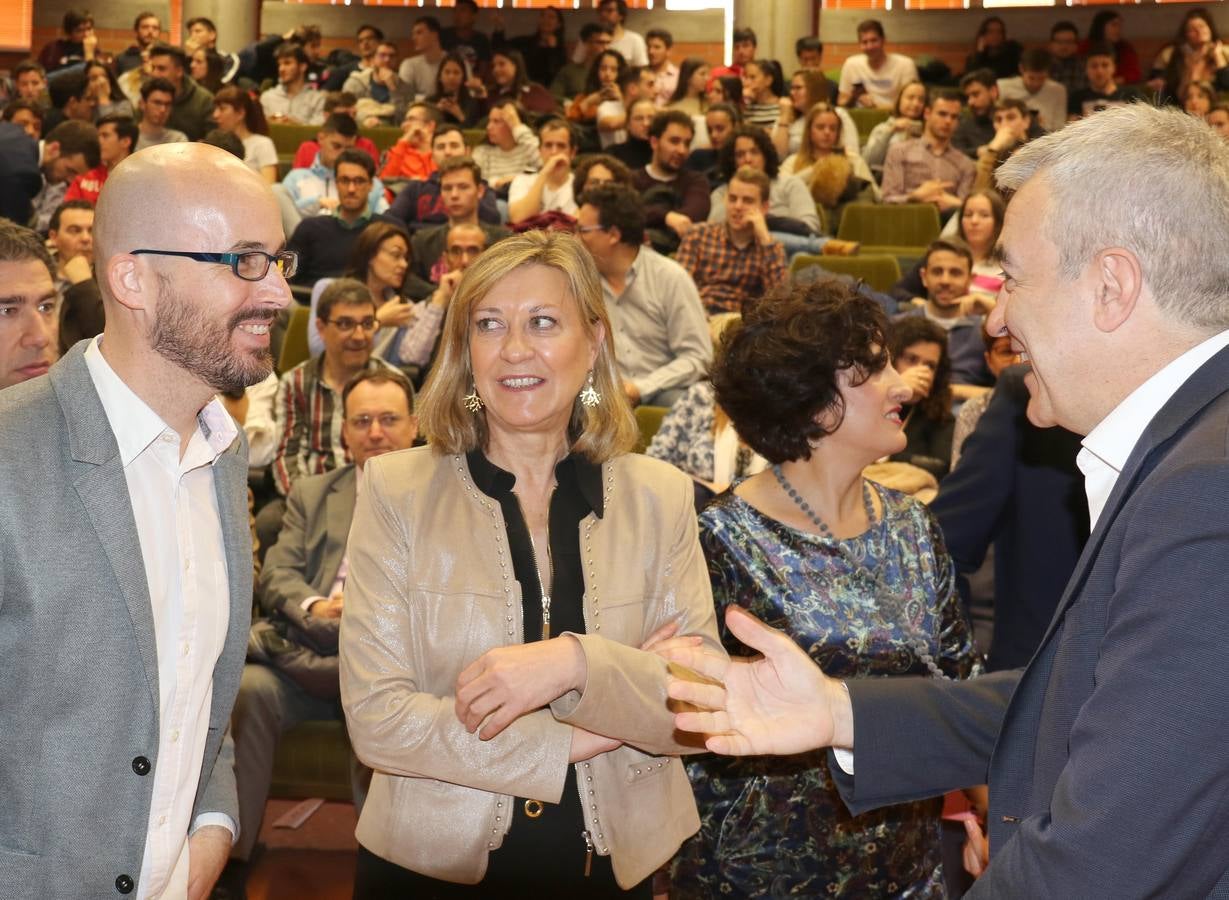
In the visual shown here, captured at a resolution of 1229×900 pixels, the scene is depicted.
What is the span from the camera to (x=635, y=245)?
571 cm

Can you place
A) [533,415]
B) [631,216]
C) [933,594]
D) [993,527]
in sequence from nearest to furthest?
[533,415], [933,594], [993,527], [631,216]

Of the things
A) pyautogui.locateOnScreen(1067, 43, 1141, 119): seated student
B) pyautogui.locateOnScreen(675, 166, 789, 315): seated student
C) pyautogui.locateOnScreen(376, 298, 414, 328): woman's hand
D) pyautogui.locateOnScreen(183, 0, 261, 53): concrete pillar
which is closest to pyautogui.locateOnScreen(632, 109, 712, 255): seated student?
pyautogui.locateOnScreen(675, 166, 789, 315): seated student

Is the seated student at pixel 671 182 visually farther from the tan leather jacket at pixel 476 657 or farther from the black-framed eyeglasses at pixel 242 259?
the black-framed eyeglasses at pixel 242 259

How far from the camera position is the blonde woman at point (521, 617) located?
206cm

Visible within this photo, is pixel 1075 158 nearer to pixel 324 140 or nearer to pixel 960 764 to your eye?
pixel 960 764

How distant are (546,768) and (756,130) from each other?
22.8 ft

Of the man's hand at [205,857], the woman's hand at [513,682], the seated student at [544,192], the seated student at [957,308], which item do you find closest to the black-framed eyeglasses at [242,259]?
the woman's hand at [513,682]

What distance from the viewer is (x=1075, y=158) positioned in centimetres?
149

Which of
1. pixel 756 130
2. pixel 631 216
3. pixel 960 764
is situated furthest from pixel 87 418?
pixel 756 130

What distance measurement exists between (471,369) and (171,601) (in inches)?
31.4

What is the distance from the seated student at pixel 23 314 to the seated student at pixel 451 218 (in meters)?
3.68

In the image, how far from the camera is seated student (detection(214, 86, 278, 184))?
31.6ft

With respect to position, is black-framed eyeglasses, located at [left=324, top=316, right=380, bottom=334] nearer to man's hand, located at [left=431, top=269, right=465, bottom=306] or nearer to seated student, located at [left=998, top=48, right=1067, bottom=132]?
man's hand, located at [left=431, top=269, right=465, bottom=306]

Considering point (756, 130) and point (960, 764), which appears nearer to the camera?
point (960, 764)
